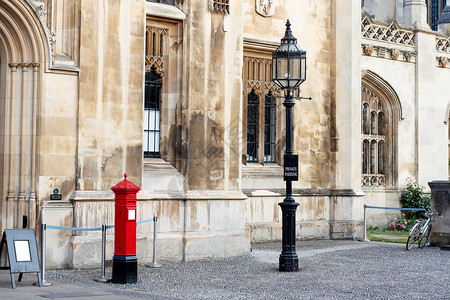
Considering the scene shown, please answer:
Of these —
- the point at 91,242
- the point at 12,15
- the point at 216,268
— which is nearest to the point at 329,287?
the point at 216,268

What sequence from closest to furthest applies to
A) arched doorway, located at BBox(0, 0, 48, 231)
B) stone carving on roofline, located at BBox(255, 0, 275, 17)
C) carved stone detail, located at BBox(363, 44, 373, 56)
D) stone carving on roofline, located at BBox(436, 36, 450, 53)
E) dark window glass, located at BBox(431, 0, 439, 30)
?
arched doorway, located at BBox(0, 0, 48, 231) < stone carving on roofline, located at BBox(255, 0, 275, 17) < carved stone detail, located at BBox(363, 44, 373, 56) < stone carving on roofline, located at BBox(436, 36, 450, 53) < dark window glass, located at BBox(431, 0, 439, 30)

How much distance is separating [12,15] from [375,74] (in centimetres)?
1313

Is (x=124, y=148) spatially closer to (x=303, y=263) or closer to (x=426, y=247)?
(x=303, y=263)

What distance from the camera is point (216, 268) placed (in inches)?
559

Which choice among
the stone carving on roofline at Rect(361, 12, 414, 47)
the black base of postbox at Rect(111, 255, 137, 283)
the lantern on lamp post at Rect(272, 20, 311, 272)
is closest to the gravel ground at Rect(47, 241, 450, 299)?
the black base of postbox at Rect(111, 255, 137, 283)

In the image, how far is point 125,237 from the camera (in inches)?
472

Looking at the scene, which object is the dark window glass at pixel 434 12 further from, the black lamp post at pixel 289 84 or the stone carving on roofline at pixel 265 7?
the black lamp post at pixel 289 84

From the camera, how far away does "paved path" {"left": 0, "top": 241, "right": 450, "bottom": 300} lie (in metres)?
11.1

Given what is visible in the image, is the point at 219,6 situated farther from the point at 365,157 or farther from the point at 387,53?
the point at 365,157

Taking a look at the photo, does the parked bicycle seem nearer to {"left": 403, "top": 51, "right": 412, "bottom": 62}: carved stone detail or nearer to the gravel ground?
the gravel ground

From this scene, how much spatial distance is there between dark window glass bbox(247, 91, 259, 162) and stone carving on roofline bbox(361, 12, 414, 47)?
5.53 meters

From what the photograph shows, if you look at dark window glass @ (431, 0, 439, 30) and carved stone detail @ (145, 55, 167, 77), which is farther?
dark window glass @ (431, 0, 439, 30)

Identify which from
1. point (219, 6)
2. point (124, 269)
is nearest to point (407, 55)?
point (219, 6)

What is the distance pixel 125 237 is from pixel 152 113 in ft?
15.7
